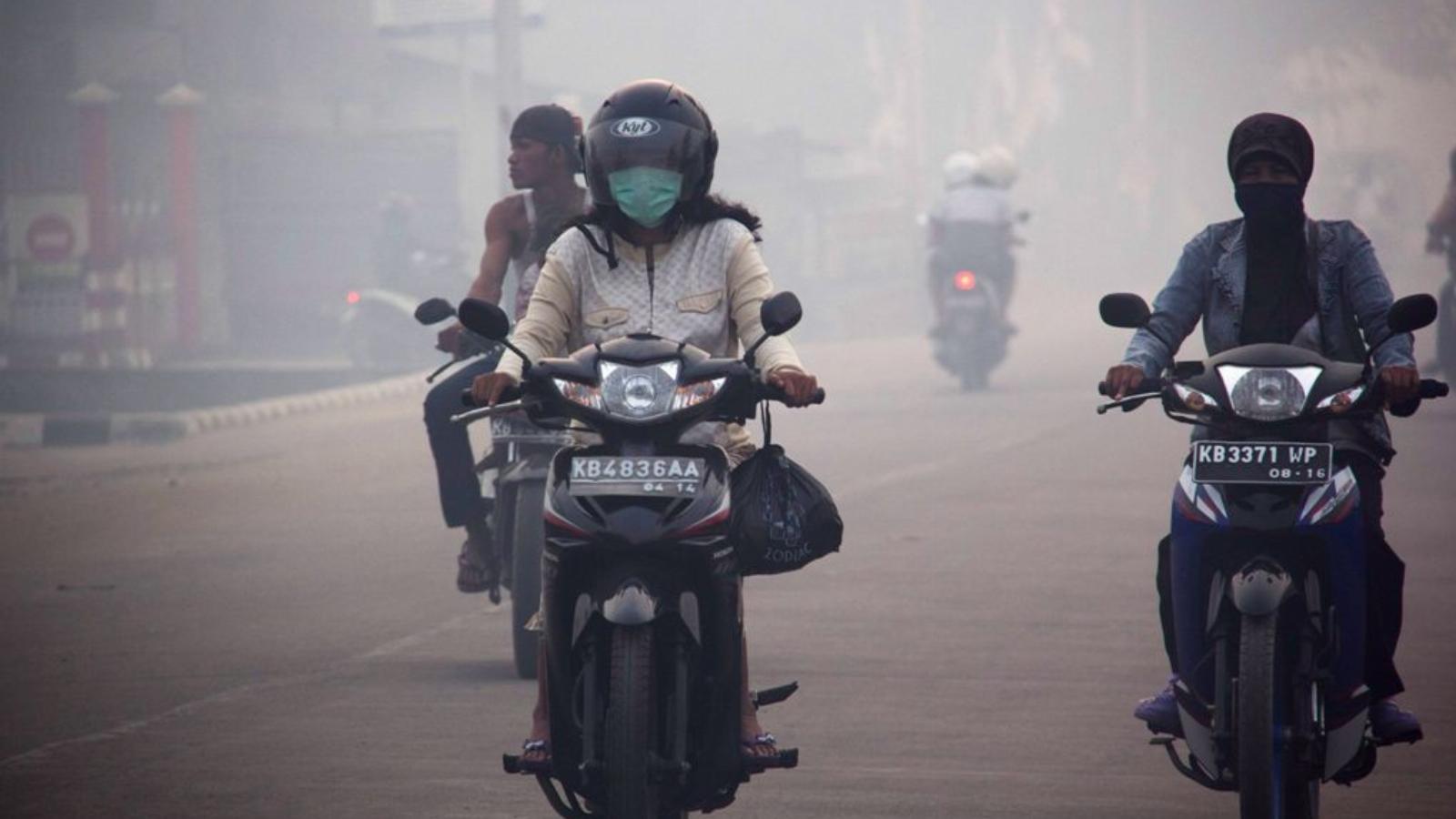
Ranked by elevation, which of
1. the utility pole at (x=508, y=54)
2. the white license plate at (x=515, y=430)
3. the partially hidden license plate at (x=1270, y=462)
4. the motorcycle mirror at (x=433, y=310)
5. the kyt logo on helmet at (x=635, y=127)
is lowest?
the white license plate at (x=515, y=430)

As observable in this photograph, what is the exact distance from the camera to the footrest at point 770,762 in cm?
571

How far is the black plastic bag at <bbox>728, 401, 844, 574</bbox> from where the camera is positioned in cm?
565

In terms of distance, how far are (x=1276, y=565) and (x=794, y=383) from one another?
1.11 metres

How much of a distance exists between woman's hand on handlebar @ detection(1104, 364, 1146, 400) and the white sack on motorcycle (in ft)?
2.33

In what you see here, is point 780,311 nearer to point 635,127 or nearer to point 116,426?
point 635,127

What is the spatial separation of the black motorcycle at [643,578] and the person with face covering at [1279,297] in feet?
3.45

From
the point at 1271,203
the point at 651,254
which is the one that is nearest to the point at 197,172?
the point at 651,254

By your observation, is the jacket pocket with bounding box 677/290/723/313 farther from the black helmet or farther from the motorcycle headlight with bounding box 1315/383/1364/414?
the motorcycle headlight with bounding box 1315/383/1364/414

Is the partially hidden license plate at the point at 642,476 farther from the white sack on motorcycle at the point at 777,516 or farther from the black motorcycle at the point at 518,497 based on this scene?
the black motorcycle at the point at 518,497

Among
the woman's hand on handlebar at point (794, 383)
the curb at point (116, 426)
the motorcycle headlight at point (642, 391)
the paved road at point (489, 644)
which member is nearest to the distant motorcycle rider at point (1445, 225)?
the paved road at point (489, 644)

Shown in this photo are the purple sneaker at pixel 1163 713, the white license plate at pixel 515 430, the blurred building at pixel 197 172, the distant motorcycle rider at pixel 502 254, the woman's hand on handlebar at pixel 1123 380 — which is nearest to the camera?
the woman's hand on handlebar at pixel 1123 380

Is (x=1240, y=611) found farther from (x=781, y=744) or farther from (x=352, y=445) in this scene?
(x=352, y=445)

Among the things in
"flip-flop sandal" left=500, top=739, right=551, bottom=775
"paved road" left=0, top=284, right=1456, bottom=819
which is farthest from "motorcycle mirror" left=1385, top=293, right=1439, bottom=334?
"flip-flop sandal" left=500, top=739, right=551, bottom=775

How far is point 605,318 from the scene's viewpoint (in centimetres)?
602
